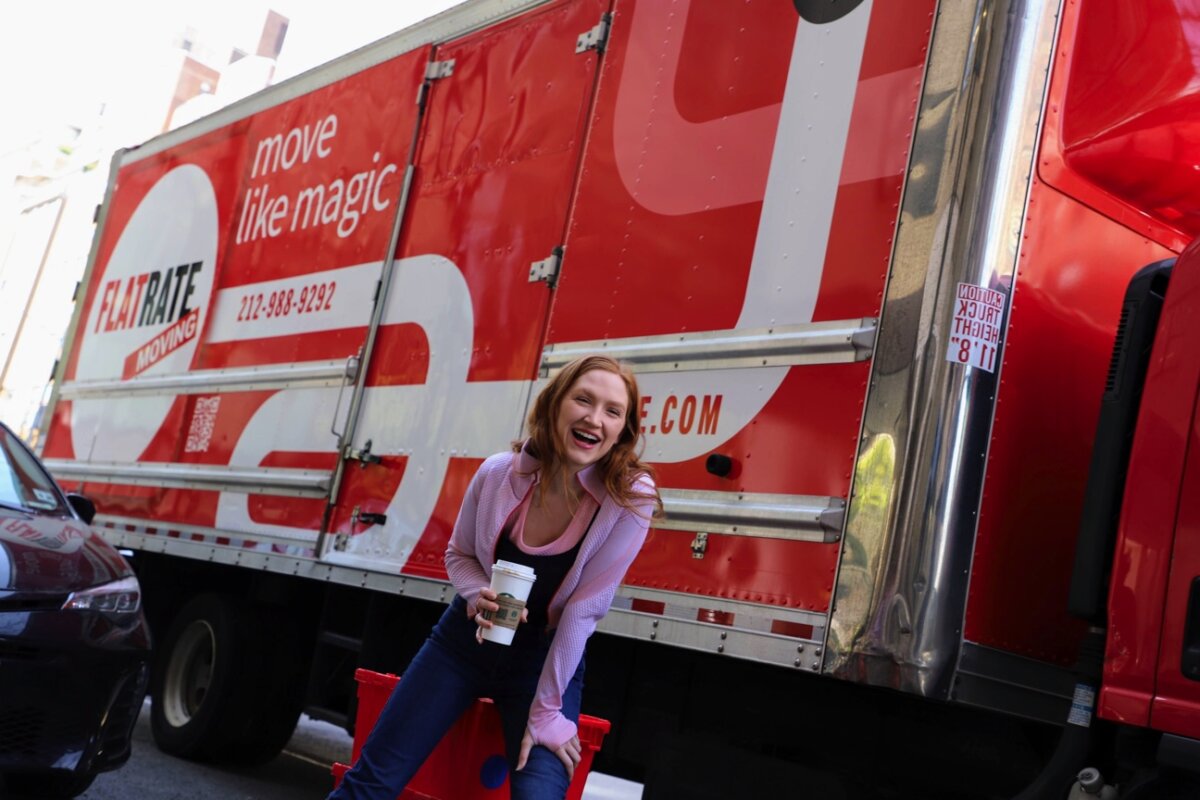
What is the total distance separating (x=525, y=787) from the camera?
3.19 m

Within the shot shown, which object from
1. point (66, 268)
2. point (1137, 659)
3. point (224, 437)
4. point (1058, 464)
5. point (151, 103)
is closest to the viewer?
point (1137, 659)

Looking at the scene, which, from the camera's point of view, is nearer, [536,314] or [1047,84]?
[1047,84]

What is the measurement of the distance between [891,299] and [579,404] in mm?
1313

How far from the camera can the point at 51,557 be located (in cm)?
555

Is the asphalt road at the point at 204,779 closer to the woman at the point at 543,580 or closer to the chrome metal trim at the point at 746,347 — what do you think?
the chrome metal trim at the point at 746,347

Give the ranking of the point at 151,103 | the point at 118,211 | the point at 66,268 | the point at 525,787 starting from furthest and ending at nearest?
the point at 151,103
the point at 66,268
the point at 118,211
the point at 525,787

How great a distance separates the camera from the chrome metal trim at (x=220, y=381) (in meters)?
7.09

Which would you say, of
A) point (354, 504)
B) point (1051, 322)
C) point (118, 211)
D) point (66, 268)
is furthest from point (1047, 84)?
point (66, 268)

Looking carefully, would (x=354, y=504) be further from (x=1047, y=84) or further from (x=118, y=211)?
(x=118, y=211)

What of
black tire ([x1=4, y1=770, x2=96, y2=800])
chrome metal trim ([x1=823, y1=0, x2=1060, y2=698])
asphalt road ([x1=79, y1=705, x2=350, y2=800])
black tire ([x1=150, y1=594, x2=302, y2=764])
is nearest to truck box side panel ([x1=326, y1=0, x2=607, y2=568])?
black tire ([x1=150, y1=594, x2=302, y2=764])

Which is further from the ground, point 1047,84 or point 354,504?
point 1047,84

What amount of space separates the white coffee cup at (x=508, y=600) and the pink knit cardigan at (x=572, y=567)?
140 millimetres

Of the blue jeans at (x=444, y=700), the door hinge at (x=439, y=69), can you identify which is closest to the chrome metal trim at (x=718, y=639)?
the blue jeans at (x=444, y=700)

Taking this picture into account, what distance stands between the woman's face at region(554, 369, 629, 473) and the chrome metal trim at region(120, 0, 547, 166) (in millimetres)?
3380
